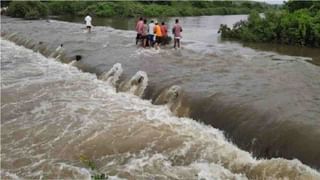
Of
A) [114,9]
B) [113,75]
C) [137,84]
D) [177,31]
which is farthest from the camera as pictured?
[114,9]

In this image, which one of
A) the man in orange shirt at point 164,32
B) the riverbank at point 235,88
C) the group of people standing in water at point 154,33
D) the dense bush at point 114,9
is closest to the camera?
the riverbank at point 235,88

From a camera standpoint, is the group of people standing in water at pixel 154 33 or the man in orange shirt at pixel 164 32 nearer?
the group of people standing in water at pixel 154 33

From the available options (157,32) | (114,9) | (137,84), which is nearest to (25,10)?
(114,9)

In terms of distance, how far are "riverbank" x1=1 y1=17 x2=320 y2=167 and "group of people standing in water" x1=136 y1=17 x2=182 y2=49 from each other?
72 centimetres

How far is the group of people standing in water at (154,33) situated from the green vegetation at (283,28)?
9479mm

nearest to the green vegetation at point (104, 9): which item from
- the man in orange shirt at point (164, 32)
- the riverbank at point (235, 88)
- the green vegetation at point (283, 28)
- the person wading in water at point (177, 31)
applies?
the green vegetation at point (283, 28)

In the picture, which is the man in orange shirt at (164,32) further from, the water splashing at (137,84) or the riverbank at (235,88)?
the water splashing at (137,84)

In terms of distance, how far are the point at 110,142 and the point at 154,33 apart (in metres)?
13.5

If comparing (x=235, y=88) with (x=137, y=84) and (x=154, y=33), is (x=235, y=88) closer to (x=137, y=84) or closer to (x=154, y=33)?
(x=137, y=84)

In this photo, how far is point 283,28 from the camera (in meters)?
32.2

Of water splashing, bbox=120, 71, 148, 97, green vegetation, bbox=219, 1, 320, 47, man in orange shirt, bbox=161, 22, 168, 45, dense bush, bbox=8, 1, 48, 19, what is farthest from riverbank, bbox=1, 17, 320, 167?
dense bush, bbox=8, 1, 48, 19

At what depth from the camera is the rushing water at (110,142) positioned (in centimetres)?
1028

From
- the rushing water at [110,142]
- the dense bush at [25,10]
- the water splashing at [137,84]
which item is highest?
the dense bush at [25,10]

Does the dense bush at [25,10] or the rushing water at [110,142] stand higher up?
the dense bush at [25,10]
